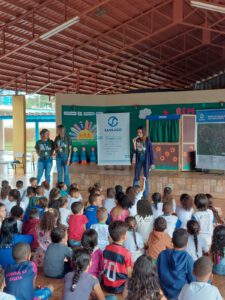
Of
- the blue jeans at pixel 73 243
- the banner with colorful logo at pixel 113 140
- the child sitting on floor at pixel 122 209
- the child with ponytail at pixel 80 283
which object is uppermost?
the banner with colorful logo at pixel 113 140

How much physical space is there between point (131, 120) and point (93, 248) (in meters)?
7.98

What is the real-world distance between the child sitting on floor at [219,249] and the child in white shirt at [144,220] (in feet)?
2.17

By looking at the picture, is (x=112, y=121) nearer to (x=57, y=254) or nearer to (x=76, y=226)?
(x=76, y=226)

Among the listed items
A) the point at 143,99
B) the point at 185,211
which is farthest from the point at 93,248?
Result: the point at 143,99

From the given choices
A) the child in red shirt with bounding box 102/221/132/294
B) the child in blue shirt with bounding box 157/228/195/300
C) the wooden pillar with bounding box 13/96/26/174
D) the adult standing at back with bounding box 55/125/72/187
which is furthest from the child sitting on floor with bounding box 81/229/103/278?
the wooden pillar with bounding box 13/96/26/174

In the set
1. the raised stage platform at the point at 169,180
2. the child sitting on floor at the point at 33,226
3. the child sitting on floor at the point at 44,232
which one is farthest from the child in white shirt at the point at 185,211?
the raised stage platform at the point at 169,180

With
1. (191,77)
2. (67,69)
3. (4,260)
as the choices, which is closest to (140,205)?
(4,260)

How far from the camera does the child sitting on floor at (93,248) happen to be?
3.03 meters

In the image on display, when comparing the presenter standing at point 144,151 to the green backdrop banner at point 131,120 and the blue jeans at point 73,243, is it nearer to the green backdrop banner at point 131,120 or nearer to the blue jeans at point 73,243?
the green backdrop banner at point 131,120

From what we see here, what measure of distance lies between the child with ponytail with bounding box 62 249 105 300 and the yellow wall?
25.5ft

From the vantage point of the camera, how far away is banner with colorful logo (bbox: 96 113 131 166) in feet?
32.9

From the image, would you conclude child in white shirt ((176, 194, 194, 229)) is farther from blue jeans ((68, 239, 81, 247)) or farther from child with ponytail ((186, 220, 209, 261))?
blue jeans ((68, 239, 81, 247))

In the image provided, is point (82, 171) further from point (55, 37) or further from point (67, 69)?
point (67, 69)

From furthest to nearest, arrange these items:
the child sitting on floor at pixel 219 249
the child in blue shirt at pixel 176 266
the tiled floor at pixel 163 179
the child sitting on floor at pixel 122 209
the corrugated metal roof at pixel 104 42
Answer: the corrugated metal roof at pixel 104 42 < the tiled floor at pixel 163 179 < the child sitting on floor at pixel 122 209 < the child sitting on floor at pixel 219 249 < the child in blue shirt at pixel 176 266
